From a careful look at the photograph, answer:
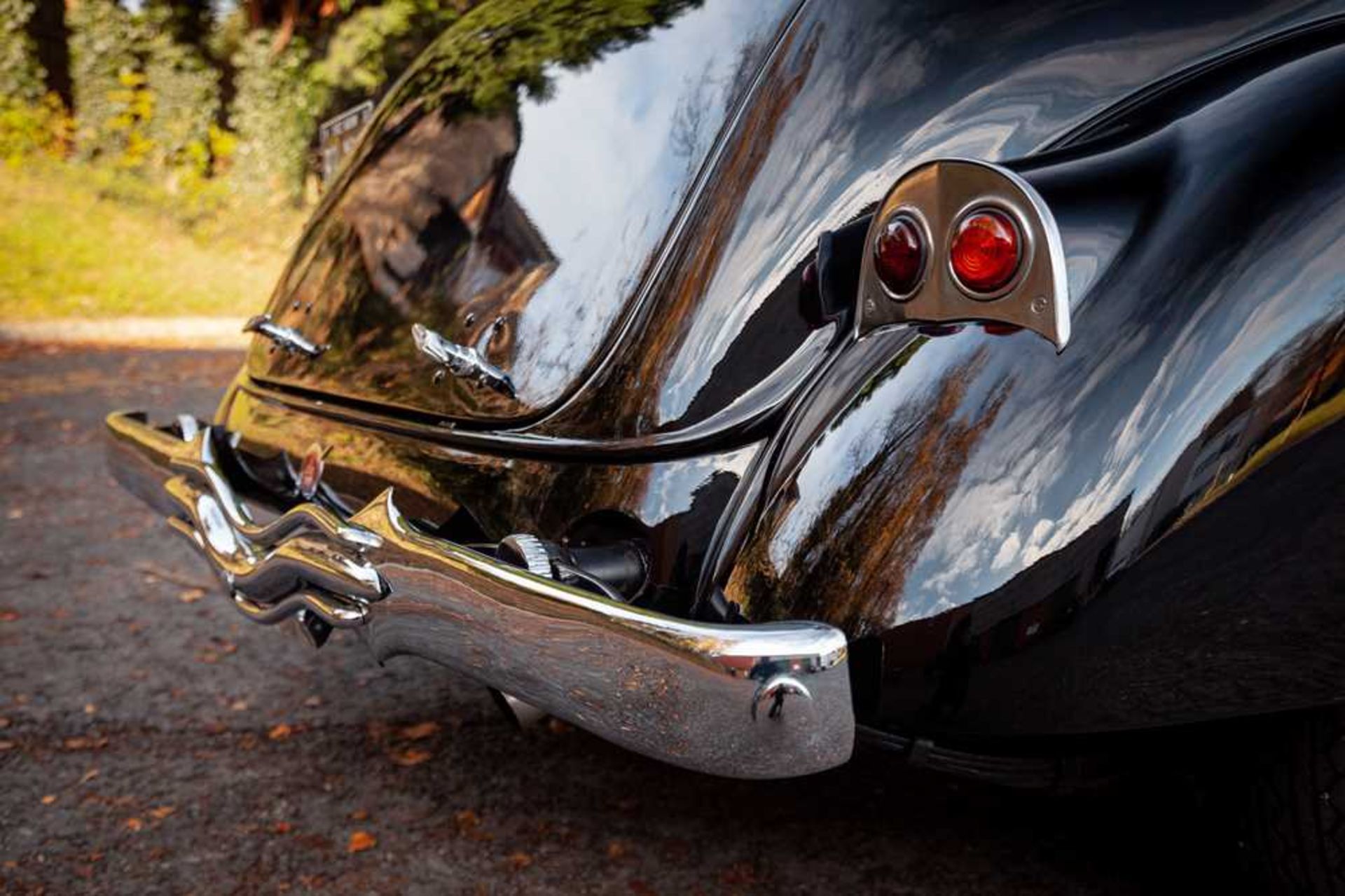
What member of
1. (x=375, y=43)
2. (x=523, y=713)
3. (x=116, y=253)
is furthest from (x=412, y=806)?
(x=375, y=43)

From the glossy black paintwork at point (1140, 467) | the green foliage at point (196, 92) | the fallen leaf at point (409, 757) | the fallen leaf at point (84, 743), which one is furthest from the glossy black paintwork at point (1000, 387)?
the green foliage at point (196, 92)

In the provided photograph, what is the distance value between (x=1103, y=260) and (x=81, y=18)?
14481 millimetres

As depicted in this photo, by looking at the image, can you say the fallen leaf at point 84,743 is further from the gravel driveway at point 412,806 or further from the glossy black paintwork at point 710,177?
the glossy black paintwork at point 710,177

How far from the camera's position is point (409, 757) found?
2803 mm

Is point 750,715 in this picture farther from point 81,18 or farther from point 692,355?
point 81,18

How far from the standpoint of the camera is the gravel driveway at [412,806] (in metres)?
2.29

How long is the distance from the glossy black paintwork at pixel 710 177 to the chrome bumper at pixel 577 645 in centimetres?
36

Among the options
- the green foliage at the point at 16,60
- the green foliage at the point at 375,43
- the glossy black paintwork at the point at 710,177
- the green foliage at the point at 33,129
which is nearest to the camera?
the glossy black paintwork at the point at 710,177

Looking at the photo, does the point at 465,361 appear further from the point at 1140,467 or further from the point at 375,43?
the point at 375,43

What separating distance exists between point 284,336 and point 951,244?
1.64 m

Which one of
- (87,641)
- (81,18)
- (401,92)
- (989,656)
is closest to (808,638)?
(989,656)

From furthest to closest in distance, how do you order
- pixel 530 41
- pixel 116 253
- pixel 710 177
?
pixel 116 253, pixel 530 41, pixel 710 177

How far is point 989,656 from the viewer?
5.12 ft

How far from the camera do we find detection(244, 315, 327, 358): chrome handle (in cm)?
267
